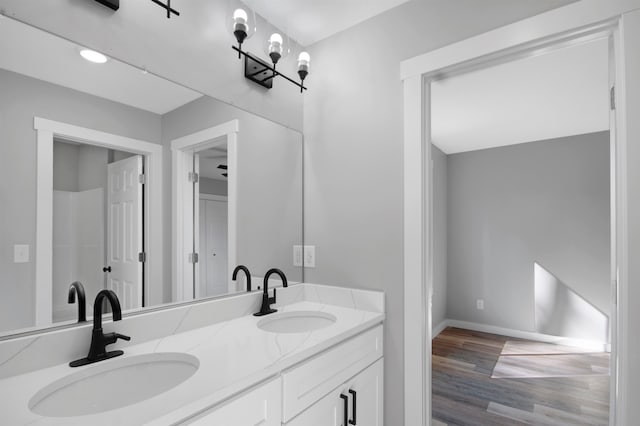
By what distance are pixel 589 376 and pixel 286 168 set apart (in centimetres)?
314

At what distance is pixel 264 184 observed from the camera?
1.80 m

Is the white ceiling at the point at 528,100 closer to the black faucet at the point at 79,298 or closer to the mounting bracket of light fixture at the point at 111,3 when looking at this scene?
the mounting bracket of light fixture at the point at 111,3

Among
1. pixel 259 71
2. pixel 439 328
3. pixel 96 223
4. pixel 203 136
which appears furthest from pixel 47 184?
pixel 439 328

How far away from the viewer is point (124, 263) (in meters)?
1.20

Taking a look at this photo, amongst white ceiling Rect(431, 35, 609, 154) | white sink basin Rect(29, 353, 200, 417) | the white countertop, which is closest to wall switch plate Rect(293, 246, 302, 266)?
the white countertop

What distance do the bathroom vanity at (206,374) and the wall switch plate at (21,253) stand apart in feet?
0.73

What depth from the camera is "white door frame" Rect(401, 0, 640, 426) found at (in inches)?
42.9

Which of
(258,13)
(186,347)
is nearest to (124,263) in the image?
(186,347)

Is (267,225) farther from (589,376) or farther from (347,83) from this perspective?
(589,376)

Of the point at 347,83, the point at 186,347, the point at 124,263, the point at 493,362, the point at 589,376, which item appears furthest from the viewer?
the point at 493,362

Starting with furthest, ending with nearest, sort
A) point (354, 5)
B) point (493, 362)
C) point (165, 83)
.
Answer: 1. point (493, 362)
2. point (354, 5)
3. point (165, 83)

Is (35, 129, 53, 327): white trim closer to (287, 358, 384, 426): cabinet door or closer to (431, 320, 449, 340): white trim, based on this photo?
(287, 358, 384, 426): cabinet door

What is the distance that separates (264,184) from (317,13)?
93 centimetres

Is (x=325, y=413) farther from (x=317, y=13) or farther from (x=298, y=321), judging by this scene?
(x=317, y=13)
